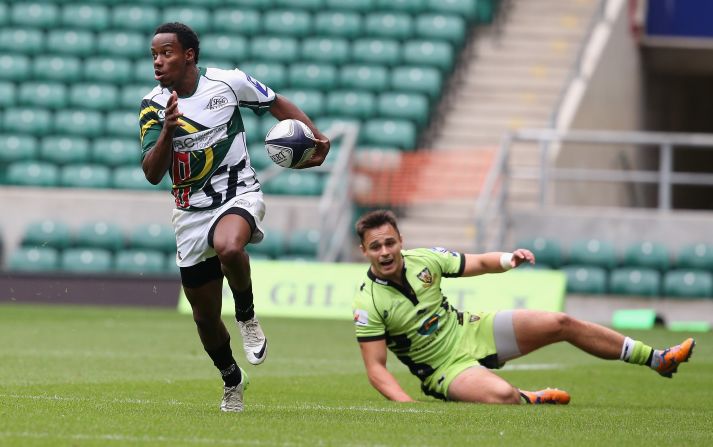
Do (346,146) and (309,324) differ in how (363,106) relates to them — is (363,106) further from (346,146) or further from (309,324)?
(309,324)

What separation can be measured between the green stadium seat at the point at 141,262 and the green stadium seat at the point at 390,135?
3.17 meters

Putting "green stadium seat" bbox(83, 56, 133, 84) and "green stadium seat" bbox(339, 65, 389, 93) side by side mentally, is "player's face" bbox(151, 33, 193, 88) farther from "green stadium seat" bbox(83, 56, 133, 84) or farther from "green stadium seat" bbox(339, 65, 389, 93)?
"green stadium seat" bbox(83, 56, 133, 84)

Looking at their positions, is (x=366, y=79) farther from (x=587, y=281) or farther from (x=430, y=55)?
(x=587, y=281)

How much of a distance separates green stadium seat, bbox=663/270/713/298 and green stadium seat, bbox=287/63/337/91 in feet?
18.9

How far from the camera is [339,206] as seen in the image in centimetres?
1781

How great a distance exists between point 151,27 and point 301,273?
6802 millimetres

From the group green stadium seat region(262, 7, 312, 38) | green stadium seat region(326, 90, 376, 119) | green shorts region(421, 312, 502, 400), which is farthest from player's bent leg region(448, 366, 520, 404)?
green stadium seat region(262, 7, 312, 38)

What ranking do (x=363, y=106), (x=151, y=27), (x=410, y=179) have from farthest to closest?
(x=151, y=27), (x=363, y=106), (x=410, y=179)

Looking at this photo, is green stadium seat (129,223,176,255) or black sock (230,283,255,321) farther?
green stadium seat (129,223,176,255)

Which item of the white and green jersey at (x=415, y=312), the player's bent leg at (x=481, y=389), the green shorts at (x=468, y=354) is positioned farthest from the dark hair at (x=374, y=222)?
the player's bent leg at (x=481, y=389)

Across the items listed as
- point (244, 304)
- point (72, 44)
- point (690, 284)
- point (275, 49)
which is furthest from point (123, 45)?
point (244, 304)

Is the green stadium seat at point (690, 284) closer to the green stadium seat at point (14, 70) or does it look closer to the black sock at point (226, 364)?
the green stadium seat at point (14, 70)

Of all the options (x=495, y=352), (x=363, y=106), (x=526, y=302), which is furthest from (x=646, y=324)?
(x=495, y=352)

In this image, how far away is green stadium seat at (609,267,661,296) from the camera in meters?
17.4
